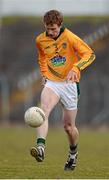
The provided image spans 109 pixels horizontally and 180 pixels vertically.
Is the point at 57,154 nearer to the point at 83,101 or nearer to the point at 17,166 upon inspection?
the point at 17,166

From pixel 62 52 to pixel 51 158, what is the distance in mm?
4558

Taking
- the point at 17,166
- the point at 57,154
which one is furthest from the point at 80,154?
the point at 17,166

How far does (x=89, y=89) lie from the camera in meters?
34.7

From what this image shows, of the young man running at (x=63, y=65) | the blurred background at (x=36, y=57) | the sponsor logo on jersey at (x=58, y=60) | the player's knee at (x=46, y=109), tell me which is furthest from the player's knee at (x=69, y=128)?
the blurred background at (x=36, y=57)

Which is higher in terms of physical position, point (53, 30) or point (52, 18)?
point (52, 18)

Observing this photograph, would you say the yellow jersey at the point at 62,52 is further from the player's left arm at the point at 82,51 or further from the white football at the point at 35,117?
the white football at the point at 35,117

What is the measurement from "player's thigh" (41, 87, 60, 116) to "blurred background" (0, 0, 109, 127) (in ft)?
66.2

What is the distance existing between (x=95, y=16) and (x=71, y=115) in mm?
27061

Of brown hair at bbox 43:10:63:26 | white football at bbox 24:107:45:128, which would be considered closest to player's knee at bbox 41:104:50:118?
white football at bbox 24:107:45:128

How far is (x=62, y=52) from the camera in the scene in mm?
13500

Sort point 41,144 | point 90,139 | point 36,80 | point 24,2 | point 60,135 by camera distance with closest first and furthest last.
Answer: point 41,144, point 90,139, point 60,135, point 36,80, point 24,2

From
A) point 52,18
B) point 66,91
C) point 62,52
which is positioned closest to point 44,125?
point 66,91

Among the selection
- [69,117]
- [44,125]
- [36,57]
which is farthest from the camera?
[36,57]

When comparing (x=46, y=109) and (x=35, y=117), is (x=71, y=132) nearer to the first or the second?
(x=46, y=109)
